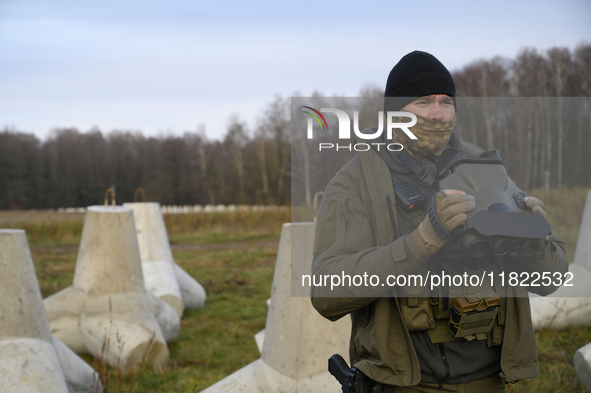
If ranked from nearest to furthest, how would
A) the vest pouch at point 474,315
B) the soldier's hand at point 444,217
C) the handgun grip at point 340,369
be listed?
the soldier's hand at point 444,217 < the vest pouch at point 474,315 < the handgun grip at point 340,369

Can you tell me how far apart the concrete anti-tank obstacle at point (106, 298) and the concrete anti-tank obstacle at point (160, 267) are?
1.91 m

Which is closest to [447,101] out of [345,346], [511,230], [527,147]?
[511,230]

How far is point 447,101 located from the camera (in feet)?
5.94

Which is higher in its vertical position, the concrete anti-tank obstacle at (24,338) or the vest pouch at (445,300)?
the vest pouch at (445,300)

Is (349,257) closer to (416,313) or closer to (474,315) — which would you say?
(416,313)

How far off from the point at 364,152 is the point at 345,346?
2.28 meters

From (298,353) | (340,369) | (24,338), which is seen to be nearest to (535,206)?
(340,369)

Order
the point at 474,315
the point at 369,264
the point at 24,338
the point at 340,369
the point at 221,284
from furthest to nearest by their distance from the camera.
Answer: the point at 221,284, the point at 24,338, the point at 340,369, the point at 474,315, the point at 369,264

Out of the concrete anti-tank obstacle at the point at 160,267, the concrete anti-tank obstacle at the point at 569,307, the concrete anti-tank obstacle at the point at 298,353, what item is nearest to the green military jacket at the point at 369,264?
the concrete anti-tank obstacle at the point at 298,353

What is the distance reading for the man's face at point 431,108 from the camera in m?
1.76

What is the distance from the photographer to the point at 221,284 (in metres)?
10.8

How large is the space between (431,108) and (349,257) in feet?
2.03

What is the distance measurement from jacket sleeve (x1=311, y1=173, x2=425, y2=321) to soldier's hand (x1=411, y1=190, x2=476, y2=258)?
4cm

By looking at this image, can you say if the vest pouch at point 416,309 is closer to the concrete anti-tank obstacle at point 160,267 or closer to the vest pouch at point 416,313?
the vest pouch at point 416,313
